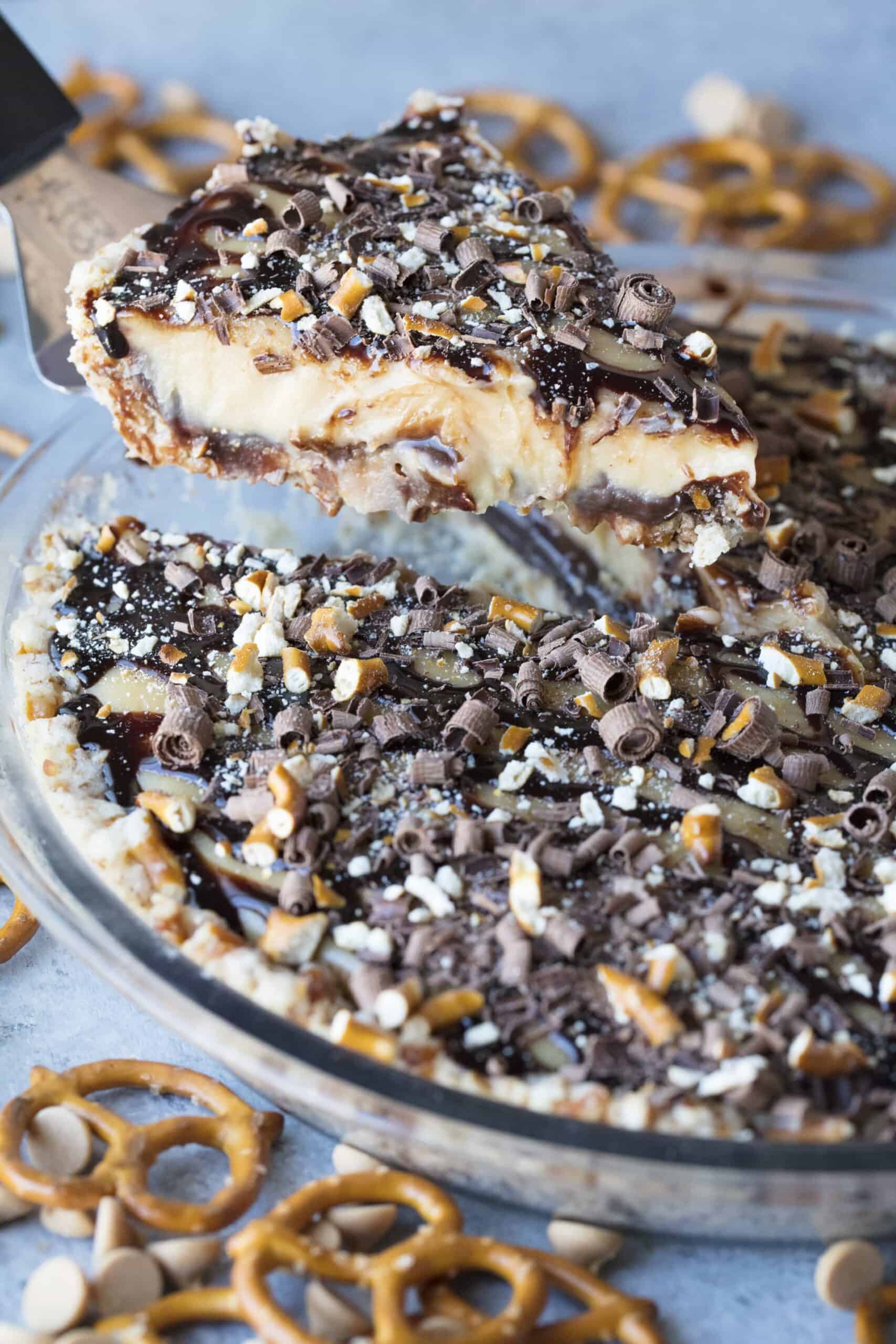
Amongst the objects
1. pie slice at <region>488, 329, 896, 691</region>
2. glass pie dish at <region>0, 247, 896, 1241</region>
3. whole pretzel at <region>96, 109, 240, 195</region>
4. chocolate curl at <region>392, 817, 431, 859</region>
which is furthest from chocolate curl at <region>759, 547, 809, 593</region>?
whole pretzel at <region>96, 109, 240, 195</region>

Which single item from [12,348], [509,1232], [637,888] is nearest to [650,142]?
[12,348]

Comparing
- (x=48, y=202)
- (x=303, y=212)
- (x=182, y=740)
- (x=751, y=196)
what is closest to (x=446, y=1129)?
(x=182, y=740)

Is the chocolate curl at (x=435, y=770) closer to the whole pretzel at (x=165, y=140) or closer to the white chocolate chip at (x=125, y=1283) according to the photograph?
the white chocolate chip at (x=125, y=1283)

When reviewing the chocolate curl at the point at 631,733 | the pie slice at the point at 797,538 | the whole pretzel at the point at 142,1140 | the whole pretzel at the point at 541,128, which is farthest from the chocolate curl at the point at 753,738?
the whole pretzel at the point at 541,128

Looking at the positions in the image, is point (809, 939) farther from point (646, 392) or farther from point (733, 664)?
point (646, 392)

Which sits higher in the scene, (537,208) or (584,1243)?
(537,208)

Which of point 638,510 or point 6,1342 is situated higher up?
point 6,1342

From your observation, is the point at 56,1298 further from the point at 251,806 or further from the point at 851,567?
the point at 851,567
